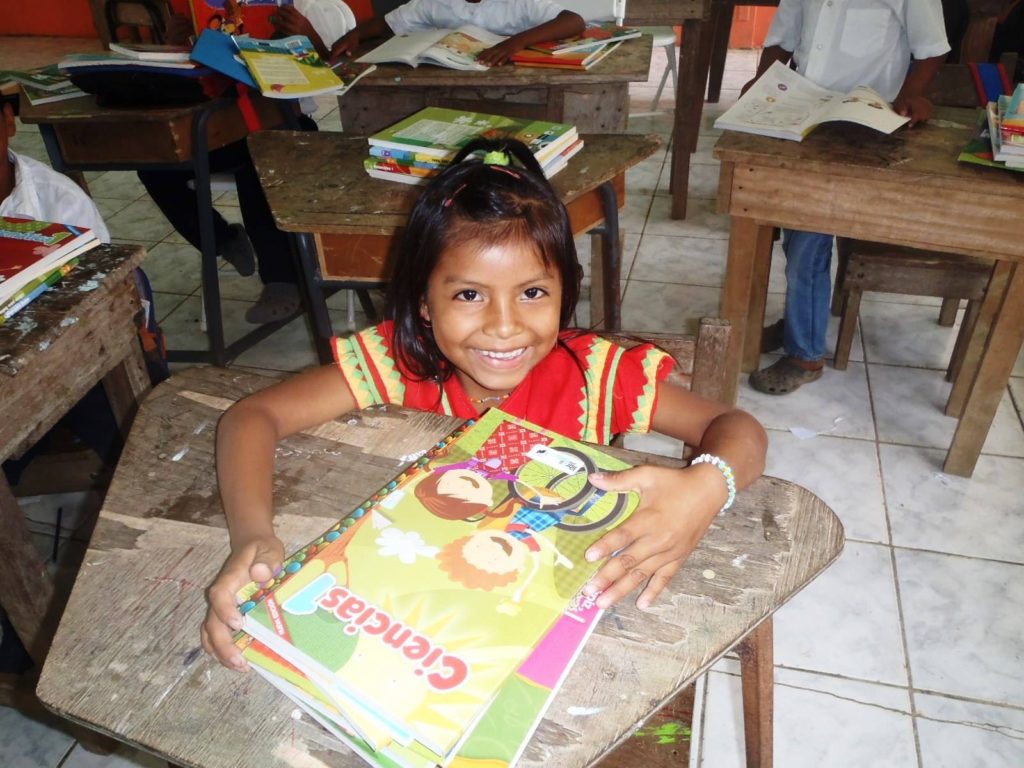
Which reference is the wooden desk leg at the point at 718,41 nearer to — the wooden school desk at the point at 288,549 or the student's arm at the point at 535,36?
the student's arm at the point at 535,36

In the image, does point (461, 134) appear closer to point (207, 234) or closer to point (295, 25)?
point (207, 234)

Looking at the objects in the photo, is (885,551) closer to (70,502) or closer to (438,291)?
(438,291)

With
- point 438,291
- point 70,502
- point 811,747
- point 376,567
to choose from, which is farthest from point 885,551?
point 70,502

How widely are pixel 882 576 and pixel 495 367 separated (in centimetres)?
118

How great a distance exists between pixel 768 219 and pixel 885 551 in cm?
81

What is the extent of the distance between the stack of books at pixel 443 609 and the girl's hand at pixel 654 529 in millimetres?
15

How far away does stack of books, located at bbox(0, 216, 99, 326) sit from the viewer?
1156 millimetres

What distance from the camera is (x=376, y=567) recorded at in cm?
69

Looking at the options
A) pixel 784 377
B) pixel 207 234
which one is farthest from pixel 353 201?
pixel 784 377

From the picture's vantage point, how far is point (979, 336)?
200 cm

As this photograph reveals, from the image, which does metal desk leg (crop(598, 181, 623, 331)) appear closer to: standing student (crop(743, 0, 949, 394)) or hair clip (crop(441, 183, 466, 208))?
standing student (crop(743, 0, 949, 394))

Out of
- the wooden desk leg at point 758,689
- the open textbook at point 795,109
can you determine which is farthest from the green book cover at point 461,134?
the wooden desk leg at point 758,689

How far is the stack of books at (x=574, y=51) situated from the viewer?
237cm

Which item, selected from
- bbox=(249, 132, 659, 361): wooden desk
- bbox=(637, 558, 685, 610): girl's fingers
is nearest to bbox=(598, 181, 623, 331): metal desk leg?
bbox=(249, 132, 659, 361): wooden desk
